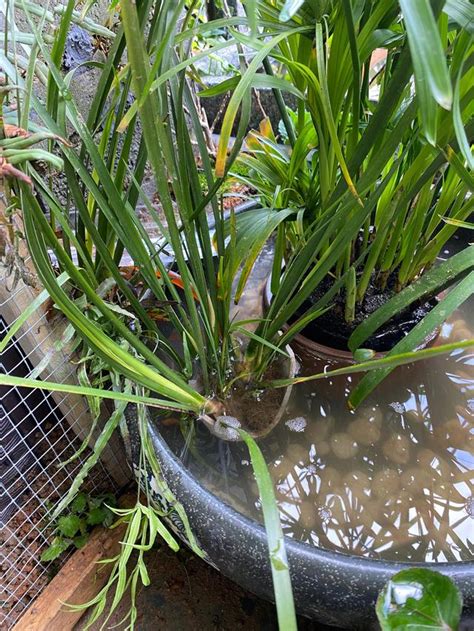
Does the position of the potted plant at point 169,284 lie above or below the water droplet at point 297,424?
above

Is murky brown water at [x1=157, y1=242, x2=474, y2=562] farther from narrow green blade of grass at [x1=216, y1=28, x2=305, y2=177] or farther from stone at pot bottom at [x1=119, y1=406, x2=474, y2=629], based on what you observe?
narrow green blade of grass at [x1=216, y1=28, x2=305, y2=177]

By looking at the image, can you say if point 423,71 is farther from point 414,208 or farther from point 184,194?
point 414,208

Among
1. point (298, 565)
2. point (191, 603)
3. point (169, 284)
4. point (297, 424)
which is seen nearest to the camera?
point (298, 565)

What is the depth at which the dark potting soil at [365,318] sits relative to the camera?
73 cm

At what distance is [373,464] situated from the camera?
646 millimetres

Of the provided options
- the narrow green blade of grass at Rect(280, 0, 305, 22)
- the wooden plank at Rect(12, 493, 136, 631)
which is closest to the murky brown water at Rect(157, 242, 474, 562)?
the wooden plank at Rect(12, 493, 136, 631)

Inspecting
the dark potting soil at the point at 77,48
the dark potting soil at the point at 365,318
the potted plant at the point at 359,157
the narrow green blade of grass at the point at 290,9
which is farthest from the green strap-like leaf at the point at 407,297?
the dark potting soil at the point at 77,48

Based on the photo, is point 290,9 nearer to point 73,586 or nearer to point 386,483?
point 386,483

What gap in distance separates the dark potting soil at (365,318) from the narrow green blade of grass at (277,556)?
329 millimetres

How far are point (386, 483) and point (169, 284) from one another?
367 mm

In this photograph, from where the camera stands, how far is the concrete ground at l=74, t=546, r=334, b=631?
0.76m

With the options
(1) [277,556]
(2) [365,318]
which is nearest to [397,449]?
(2) [365,318]

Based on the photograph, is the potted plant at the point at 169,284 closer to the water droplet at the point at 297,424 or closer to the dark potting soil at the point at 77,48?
the water droplet at the point at 297,424

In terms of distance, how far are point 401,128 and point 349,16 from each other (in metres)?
0.10
